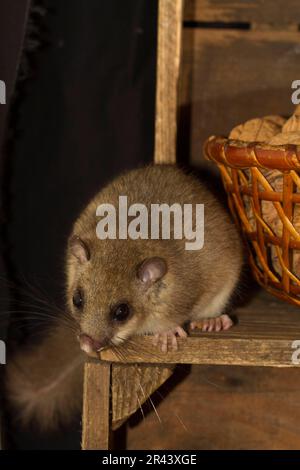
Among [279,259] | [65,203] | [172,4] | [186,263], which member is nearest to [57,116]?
[65,203]

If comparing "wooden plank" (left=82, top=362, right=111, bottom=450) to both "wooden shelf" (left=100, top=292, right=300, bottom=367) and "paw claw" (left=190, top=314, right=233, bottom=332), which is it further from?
"paw claw" (left=190, top=314, right=233, bottom=332)

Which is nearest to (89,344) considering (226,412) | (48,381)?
(48,381)

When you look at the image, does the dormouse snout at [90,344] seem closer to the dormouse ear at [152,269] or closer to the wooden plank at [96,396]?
the wooden plank at [96,396]

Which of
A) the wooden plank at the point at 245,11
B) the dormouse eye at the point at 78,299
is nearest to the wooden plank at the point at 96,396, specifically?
the dormouse eye at the point at 78,299

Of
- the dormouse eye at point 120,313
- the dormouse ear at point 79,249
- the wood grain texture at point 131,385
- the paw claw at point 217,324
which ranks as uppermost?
the dormouse ear at point 79,249

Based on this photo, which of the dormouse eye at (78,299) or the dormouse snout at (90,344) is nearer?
the dormouse snout at (90,344)

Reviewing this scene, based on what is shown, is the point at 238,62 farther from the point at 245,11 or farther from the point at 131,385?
the point at 131,385
